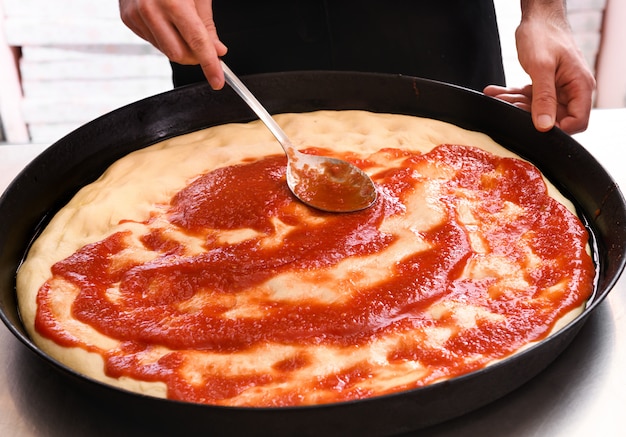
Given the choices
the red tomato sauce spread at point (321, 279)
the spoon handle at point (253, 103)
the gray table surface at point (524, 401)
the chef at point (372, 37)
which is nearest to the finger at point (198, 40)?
the spoon handle at point (253, 103)

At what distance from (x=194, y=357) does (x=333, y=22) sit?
148 cm

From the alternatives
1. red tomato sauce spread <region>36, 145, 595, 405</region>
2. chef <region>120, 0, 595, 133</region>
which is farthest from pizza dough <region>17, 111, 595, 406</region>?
chef <region>120, 0, 595, 133</region>

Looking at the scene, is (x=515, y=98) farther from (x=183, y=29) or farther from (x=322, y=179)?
(x=183, y=29)

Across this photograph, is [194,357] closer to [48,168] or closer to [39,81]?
[48,168]

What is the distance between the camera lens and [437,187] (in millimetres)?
1863

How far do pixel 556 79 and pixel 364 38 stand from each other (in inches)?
29.6

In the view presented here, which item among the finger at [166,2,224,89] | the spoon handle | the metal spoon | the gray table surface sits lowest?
the gray table surface

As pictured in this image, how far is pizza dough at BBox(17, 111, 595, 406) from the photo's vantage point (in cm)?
134

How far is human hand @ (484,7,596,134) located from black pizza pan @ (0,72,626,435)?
3.3 inches

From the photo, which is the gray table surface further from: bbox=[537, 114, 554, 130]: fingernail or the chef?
the chef

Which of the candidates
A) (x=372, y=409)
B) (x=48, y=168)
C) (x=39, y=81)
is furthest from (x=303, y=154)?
(x=39, y=81)

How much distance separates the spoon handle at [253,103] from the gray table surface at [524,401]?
33.4 inches

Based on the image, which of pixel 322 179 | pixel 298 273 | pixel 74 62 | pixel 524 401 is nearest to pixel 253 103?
pixel 322 179

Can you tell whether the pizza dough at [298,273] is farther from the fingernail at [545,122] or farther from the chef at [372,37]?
the chef at [372,37]
